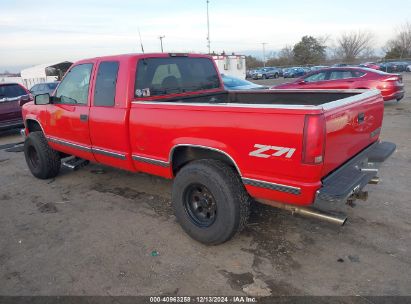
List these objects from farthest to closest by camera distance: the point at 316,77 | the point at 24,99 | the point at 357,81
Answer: the point at 316,77, the point at 357,81, the point at 24,99

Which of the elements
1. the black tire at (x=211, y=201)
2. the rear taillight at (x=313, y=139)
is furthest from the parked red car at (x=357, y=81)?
the rear taillight at (x=313, y=139)

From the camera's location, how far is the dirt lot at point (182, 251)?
9.43ft

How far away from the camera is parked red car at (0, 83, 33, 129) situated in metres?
9.88

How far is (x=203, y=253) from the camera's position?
3.36 meters

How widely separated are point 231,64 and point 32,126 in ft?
66.4

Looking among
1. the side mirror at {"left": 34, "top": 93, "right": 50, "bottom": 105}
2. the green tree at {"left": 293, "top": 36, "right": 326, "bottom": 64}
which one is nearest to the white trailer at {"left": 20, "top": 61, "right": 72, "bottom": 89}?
the side mirror at {"left": 34, "top": 93, "right": 50, "bottom": 105}

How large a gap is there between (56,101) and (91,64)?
3.08 ft

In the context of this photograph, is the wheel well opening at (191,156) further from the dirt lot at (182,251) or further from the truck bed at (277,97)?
the truck bed at (277,97)

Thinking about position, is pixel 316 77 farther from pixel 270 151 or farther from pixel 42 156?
pixel 270 151

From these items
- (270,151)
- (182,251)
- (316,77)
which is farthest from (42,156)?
(316,77)

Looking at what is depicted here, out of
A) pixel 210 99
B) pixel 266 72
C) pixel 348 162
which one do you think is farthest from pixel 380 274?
pixel 266 72

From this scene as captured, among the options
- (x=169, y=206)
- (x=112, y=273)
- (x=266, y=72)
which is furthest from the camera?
(x=266, y=72)

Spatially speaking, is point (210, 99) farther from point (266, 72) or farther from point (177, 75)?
point (266, 72)

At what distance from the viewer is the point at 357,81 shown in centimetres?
1109
